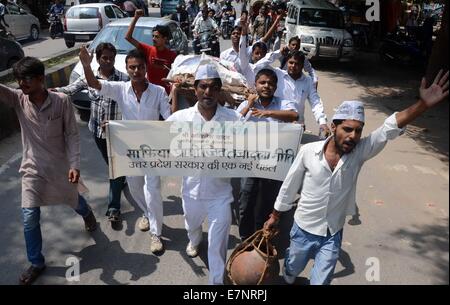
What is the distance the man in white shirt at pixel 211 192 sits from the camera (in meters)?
3.05

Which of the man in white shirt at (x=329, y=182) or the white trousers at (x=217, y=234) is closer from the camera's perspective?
the man in white shirt at (x=329, y=182)

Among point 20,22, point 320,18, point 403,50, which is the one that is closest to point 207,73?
point 320,18

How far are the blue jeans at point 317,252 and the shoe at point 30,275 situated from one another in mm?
2079

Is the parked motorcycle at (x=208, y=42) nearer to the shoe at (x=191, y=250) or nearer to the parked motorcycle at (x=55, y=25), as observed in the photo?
the shoe at (x=191, y=250)

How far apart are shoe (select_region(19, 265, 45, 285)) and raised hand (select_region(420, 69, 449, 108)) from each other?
3152 millimetres

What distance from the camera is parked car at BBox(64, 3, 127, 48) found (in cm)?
1443

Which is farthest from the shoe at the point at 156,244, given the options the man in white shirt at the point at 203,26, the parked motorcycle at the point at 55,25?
the parked motorcycle at the point at 55,25

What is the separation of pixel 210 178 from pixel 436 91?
1752 millimetres

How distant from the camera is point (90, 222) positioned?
13.3 ft

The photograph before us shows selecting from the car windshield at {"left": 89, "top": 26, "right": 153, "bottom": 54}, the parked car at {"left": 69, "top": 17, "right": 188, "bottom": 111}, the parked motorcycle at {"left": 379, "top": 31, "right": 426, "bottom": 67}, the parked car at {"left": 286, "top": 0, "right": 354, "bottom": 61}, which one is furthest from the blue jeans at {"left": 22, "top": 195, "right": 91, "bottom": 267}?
the parked motorcycle at {"left": 379, "top": 31, "right": 426, "bottom": 67}

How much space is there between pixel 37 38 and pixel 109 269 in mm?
17586

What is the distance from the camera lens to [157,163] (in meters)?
3.40

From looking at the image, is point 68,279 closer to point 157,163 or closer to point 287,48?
point 157,163
